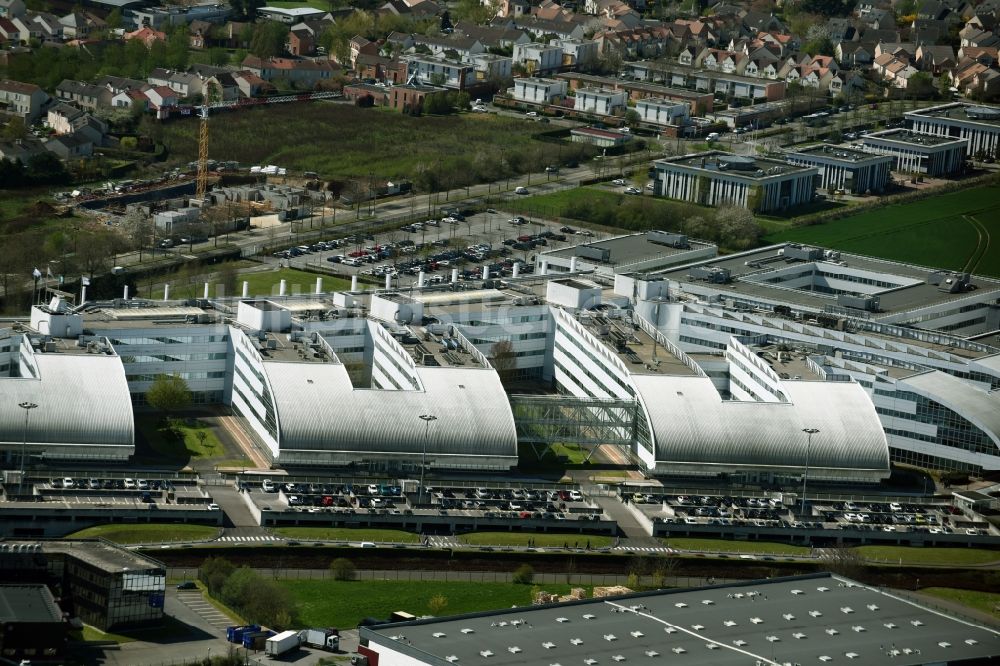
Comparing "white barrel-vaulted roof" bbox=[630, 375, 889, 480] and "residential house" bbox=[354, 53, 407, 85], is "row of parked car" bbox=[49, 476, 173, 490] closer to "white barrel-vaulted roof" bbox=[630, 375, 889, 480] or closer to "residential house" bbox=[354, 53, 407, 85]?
"white barrel-vaulted roof" bbox=[630, 375, 889, 480]

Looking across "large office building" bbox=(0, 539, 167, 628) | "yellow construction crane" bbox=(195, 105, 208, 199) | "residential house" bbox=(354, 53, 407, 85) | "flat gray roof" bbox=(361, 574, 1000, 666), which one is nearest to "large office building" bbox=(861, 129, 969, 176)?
"residential house" bbox=(354, 53, 407, 85)

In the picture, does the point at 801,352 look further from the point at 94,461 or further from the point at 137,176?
the point at 137,176

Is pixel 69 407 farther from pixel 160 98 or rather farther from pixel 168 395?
pixel 160 98

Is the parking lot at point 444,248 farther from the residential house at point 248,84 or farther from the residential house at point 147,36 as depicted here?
the residential house at point 147,36

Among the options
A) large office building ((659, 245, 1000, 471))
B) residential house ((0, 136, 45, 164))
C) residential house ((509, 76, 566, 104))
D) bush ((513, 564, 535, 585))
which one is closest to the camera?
bush ((513, 564, 535, 585))

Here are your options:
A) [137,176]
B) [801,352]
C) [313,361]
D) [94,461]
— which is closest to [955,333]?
[801,352]

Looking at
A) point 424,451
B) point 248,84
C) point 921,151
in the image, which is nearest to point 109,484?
point 424,451
